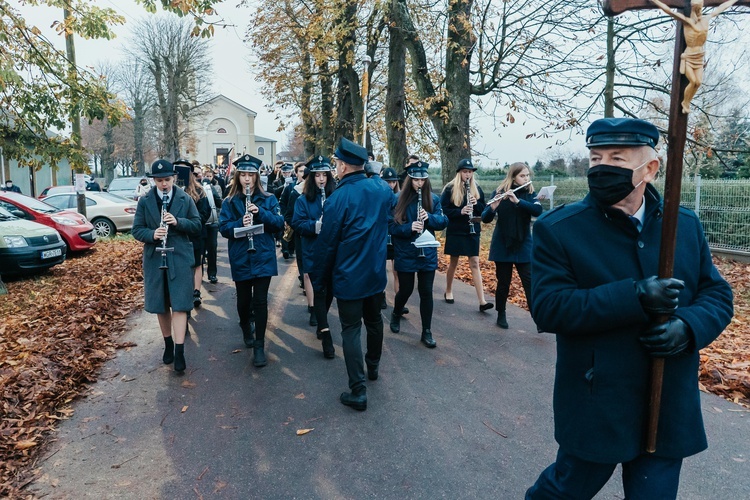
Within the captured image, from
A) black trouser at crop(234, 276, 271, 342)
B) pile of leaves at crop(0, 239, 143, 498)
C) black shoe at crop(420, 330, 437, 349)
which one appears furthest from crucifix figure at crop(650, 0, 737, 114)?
black trouser at crop(234, 276, 271, 342)

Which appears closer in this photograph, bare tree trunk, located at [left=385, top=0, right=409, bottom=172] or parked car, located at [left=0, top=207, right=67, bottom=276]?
parked car, located at [left=0, top=207, right=67, bottom=276]

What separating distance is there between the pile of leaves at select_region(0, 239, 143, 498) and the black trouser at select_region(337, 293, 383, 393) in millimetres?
2409

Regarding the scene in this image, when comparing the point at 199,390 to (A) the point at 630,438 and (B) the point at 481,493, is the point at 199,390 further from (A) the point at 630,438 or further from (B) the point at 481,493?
(A) the point at 630,438

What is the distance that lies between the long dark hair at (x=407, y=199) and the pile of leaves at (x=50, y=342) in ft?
12.2

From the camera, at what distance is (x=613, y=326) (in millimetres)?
2045

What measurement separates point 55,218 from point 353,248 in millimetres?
11216

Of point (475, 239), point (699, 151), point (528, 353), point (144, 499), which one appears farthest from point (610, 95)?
point (144, 499)

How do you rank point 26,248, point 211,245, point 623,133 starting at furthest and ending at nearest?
1. point 26,248
2. point 211,245
3. point 623,133

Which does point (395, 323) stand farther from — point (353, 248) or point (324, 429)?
point (324, 429)

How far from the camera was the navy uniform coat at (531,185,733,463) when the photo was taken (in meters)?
2.11

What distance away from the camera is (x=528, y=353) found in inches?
236

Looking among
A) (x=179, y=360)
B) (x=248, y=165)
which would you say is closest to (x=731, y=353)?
(x=248, y=165)

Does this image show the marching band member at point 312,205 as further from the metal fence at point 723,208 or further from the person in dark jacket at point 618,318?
the metal fence at point 723,208

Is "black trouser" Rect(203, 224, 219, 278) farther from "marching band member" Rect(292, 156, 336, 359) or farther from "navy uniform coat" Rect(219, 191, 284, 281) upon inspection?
"navy uniform coat" Rect(219, 191, 284, 281)
